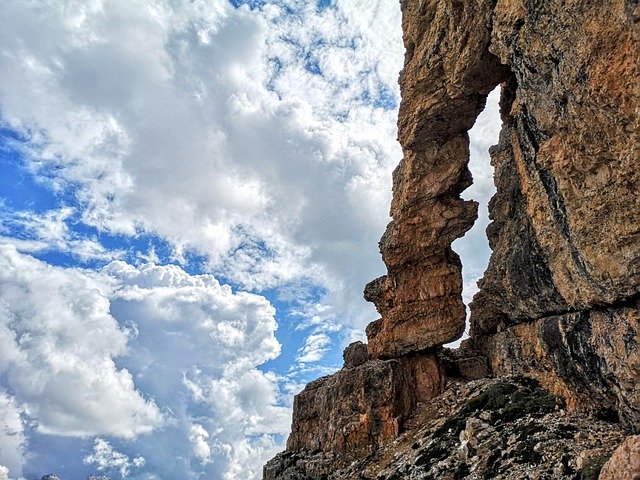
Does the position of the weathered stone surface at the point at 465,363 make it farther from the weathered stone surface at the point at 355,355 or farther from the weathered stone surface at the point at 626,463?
the weathered stone surface at the point at 626,463

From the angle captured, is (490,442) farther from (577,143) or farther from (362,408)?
(577,143)

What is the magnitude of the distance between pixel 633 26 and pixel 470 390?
38.1 m

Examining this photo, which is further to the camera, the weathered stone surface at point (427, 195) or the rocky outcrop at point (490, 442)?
the weathered stone surface at point (427, 195)

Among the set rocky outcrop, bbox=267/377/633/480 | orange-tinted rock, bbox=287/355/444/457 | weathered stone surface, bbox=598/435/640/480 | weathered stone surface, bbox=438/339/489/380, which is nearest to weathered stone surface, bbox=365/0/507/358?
weathered stone surface, bbox=438/339/489/380

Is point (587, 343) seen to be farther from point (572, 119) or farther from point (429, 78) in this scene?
point (429, 78)

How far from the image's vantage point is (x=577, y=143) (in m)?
27.0

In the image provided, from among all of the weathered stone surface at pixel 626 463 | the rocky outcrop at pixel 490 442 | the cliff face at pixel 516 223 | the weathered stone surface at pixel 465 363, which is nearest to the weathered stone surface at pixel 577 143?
the cliff face at pixel 516 223

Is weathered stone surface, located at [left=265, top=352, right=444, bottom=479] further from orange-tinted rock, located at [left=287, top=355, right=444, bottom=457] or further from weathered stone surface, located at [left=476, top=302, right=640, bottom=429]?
weathered stone surface, located at [left=476, top=302, right=640, bottom=429]

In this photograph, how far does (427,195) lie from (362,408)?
26429mm

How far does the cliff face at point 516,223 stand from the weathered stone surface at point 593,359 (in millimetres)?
120

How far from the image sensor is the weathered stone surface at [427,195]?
46.4 meters

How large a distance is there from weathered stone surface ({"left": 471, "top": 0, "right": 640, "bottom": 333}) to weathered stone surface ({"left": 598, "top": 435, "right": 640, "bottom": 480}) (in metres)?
9.20

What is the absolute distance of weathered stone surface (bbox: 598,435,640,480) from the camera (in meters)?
19.4

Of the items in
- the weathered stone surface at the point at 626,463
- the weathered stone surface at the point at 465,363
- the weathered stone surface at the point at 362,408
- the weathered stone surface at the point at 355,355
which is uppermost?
the weathered stone surface at the point at 355,355
